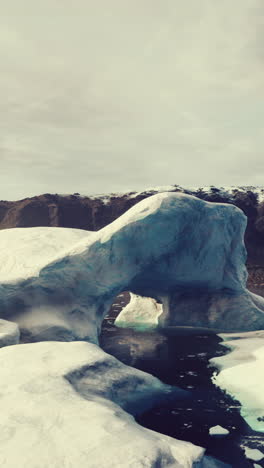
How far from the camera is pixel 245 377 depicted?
696 cm

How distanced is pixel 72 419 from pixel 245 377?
3.82 meters

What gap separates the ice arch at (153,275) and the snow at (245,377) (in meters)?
2.58

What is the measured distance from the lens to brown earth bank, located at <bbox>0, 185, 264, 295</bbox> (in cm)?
4875

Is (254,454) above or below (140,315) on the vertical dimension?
above

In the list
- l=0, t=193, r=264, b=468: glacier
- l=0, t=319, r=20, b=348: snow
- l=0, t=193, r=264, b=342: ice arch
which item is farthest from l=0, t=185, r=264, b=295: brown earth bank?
l=0, t=319, r=20, b=348: snow

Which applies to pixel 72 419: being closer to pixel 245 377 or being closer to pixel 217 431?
pixel 217 431

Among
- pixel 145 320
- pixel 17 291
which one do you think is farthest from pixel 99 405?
pixel 145 320

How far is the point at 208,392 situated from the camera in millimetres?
6816

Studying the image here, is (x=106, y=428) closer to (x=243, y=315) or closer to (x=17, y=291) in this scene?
(x=17, y=291)

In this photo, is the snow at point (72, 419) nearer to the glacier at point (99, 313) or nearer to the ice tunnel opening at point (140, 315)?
the glacier at point (99, 313)

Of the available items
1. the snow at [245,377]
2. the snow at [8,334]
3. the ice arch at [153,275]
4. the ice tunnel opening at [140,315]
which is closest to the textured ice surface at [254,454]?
the snow at [245,377]

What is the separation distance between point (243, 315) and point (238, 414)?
6.93 m

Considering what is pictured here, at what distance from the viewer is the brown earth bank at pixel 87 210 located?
4875cm

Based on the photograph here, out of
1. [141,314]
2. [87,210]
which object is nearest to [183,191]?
[87,210]
